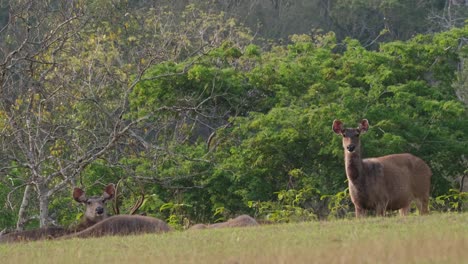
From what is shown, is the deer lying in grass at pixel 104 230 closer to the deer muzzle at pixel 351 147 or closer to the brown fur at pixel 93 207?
the brown fur at pixel 93 207

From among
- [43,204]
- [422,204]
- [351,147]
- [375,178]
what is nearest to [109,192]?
[351,147]

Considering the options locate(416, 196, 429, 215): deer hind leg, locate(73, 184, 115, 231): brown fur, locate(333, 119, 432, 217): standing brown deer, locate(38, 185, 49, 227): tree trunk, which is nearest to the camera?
locate(73, 184, 115, 231): brown fur

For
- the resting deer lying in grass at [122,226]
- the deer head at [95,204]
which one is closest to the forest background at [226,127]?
the deer head at [95,204]

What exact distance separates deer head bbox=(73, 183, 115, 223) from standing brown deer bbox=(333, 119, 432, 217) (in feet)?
10.2

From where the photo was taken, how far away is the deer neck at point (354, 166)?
48.9 ft

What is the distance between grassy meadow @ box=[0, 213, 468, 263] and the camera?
8.39m

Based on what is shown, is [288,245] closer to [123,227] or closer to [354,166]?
[123,227]

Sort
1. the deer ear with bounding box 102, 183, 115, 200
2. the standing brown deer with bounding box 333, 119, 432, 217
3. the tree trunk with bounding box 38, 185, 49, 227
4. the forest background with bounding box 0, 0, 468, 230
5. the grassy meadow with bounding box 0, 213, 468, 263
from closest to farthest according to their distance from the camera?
the grassy meadow with bounding box 0, 213, 468, 263, the standing brown deer with bounding box 333, 119, 432, 217, the deer ear with bounding box 102, 183, 115, 200, the tree trunk with bounding box 38, 185, 49, 227, the forest background with bounding box 0, 0, 468, 230

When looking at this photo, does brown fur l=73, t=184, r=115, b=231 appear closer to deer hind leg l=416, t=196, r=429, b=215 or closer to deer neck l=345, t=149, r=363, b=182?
deer neck l=345, t=149, r=363, b=182

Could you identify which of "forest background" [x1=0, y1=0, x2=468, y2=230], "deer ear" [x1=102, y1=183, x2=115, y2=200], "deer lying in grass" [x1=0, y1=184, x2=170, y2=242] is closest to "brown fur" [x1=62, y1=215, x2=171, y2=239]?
"deer lying in grass" [x1=0, y1=184, x2=170, y2=242]

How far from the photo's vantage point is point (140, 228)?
13.4m

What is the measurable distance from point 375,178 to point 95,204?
370 centimetres

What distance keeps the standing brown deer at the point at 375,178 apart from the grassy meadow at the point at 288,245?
2.77m

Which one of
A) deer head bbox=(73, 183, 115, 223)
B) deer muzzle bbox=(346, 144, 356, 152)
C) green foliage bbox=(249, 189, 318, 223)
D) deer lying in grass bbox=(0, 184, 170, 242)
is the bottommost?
green foliage bbox=(249, 189, 318, 223)
